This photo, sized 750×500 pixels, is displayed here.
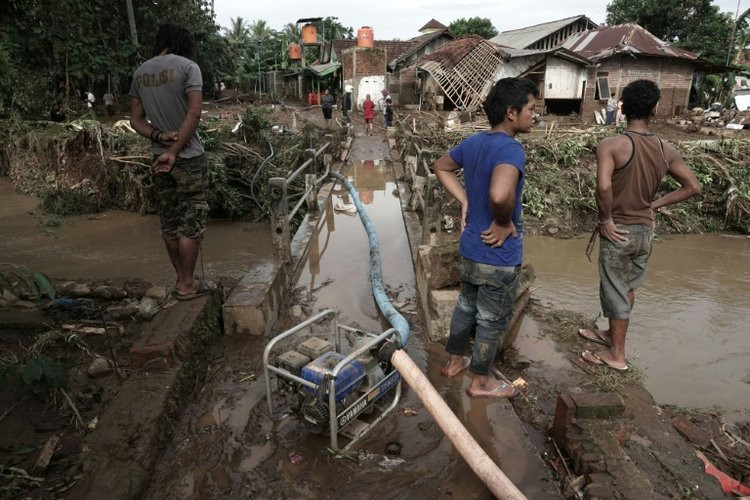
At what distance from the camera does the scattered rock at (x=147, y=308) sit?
430 cm

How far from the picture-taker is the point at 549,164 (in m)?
12.4

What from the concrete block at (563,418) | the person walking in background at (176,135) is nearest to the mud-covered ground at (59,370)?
the person walking in background at (176,135)

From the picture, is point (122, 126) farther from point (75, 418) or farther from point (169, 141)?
point (75, 418)

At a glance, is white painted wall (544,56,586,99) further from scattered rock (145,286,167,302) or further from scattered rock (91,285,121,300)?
scattered rock (91,285,121,300)

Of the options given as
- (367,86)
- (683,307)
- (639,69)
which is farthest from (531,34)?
(683,307)

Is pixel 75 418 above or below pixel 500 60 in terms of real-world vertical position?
below

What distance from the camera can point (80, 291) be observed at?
4695 millimetres

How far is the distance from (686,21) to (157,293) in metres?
34.4

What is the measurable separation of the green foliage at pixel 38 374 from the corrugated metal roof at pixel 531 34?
1177 inches

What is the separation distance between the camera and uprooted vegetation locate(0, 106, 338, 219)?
1073 centimetres

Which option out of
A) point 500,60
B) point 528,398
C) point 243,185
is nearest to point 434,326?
point 528,398

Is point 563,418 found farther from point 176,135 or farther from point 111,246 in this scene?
point 111,246

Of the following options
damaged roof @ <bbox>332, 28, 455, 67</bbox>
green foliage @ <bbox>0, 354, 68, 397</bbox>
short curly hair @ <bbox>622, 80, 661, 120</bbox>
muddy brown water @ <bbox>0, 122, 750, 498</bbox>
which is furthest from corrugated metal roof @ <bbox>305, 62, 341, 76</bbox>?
green foliage @ <bbox>0, 354, 68, 397</bbox>

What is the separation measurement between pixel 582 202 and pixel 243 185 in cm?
811
